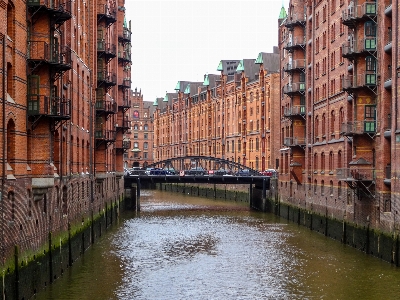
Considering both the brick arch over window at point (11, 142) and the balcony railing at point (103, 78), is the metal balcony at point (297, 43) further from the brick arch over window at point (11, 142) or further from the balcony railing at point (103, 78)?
the brick arch over window at point (11, 142)

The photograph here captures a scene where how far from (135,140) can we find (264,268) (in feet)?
382

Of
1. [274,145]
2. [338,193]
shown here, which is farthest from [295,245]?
[274,145]

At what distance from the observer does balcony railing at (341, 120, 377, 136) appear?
3719 centimetres

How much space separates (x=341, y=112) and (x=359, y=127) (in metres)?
7.34

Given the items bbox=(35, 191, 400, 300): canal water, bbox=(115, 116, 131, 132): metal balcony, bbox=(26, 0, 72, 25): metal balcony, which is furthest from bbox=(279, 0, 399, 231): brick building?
A: bbox=(26, 0, 72, 25): metal balcony

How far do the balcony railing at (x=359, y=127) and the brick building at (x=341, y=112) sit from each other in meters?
0.05

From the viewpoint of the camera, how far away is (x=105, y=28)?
50781mm

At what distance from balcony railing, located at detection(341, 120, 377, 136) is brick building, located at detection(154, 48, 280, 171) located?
132 feet

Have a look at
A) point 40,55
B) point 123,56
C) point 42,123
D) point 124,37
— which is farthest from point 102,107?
point 40,55

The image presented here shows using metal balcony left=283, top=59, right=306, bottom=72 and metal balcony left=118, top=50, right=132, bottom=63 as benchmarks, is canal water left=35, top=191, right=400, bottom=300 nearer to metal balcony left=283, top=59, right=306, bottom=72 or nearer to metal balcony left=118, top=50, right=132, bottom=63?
metal balcony left=283, top=59, right=306, bottom=72

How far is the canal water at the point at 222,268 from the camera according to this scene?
86.6ft

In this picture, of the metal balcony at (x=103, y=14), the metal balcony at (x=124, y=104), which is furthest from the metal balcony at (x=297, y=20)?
the metal balcony at (x=124, y=104)

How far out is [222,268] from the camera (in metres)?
32.2

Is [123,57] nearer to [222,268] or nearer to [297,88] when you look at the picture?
[297,88]
